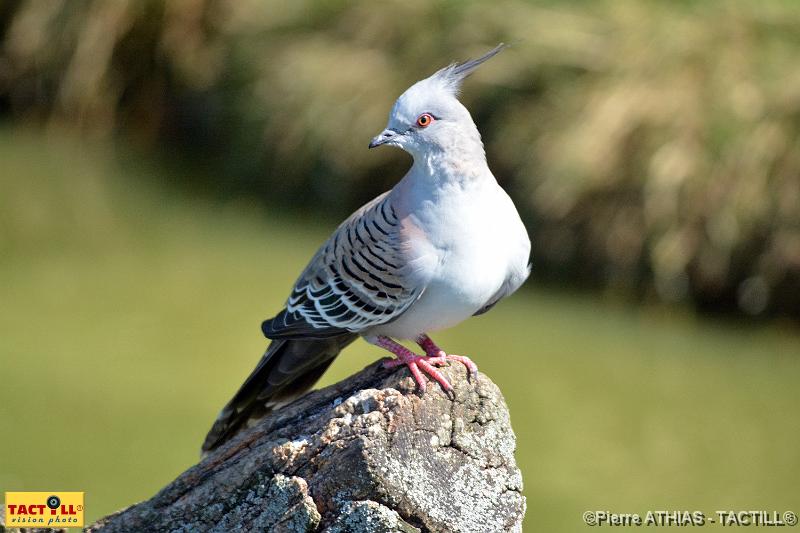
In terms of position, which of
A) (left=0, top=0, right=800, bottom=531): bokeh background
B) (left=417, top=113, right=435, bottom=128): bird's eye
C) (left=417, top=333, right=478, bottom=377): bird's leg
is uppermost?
(left=0, top=0, right=800, bottom=531): bokeh background

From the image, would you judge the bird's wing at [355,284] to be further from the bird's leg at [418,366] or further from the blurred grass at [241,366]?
the blurred grass at [241,366]

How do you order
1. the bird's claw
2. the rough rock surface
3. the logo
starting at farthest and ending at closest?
1. the logo
2. the bird's claw
3. the rough rock surface

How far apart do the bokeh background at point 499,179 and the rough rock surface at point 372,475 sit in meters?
1.82

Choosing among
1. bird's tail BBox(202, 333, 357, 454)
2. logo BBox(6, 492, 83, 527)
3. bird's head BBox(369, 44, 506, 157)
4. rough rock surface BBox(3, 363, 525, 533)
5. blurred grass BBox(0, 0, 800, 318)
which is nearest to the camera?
rough rock surface BBox(3, 363, 525, 533)

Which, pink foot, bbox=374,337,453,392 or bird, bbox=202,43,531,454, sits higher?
bird, bbox=202,43,531,454

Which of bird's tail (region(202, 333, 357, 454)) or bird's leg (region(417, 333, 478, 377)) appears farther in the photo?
bird's tail (region(202, 333, 357, 454))

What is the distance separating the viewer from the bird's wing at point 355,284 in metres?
2.54

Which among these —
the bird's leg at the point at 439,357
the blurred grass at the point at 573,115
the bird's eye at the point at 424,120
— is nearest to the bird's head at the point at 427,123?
the bird's eye at the point at 424,120

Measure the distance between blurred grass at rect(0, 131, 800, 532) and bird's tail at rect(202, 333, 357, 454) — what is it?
51.2 inches

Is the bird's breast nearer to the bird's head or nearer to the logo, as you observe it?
the bird's head

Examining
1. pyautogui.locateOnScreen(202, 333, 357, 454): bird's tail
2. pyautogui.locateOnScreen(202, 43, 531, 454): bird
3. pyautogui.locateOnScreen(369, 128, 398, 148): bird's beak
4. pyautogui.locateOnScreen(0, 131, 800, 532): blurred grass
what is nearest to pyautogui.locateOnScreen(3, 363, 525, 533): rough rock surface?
pyautogui.locateOnScreen(202, 43, 531, 454): bird

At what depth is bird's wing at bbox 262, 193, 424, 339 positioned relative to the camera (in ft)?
8.33

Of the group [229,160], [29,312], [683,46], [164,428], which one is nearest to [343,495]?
[164,428]

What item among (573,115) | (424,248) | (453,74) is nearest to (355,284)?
(424,248)
